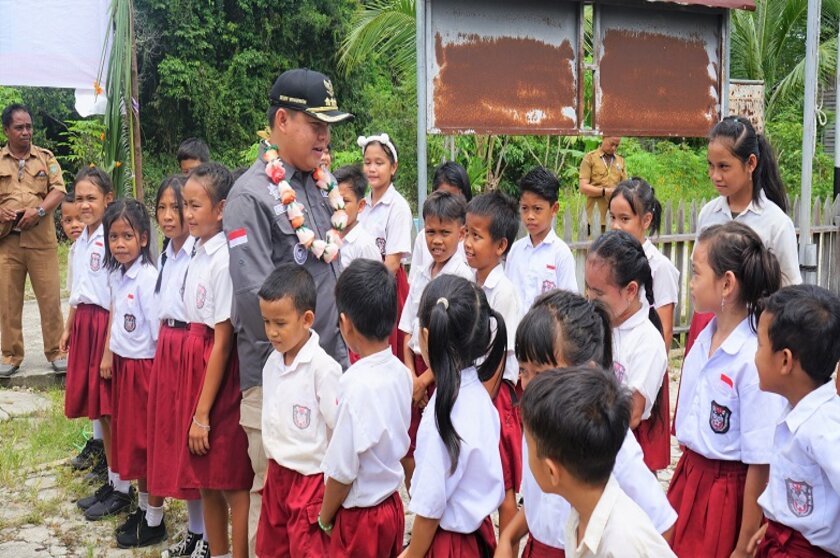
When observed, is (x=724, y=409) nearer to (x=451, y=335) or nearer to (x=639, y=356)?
(x=639, y=356)

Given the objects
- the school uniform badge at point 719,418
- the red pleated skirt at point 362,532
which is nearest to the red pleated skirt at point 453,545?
the red pleated skirt at point 362,532

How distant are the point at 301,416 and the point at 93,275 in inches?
87.6

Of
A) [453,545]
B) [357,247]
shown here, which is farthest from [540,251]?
[453,545]

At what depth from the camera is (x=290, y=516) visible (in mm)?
3178

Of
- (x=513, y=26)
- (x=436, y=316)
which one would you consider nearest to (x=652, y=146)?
(x=513, y=26)

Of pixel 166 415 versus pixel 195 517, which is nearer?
pixel 166 415

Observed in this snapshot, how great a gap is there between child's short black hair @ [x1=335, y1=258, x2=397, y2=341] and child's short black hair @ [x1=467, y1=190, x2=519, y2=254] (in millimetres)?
1014

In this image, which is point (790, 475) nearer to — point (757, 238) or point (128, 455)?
point (757, 238)

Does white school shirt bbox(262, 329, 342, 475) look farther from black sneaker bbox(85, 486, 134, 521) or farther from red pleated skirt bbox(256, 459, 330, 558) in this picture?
black sneaker bbox(85, 486, 134, 521)

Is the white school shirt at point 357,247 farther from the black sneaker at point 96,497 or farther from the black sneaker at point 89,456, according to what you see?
the black sneaker at point 89,456

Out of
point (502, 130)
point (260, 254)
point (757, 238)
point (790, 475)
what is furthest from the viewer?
point (502, 130)

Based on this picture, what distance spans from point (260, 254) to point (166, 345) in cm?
95

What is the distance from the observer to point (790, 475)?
2416 mm

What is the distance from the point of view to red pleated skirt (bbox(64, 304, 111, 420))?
15.8 ft
